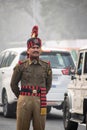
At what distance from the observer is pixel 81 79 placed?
48.0ft

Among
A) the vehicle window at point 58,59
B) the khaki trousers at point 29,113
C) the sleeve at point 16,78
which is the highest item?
the vehicle window at point 58,59

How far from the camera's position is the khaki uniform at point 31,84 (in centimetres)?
973

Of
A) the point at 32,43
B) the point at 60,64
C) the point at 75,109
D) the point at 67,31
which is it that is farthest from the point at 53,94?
the point at 67,31

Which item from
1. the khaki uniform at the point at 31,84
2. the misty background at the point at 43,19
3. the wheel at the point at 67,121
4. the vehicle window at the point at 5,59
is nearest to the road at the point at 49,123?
the wheel at the point at 67,121

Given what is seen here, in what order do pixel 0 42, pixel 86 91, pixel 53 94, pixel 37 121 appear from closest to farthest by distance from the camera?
pixel 37 121
pixel 86 91
pixel 53 94
pixel 0 42

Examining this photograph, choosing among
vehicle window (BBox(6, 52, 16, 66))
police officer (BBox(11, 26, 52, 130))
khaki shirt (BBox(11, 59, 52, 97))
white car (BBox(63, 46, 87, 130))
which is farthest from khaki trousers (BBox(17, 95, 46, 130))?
vehicle window (BBox(6, 52, 16, 66))

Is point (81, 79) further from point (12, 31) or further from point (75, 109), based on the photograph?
point (12, 31)

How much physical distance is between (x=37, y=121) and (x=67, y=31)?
89.3m

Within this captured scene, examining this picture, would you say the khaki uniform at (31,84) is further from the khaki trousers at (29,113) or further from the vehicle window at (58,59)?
the vehicle window at (58,59)

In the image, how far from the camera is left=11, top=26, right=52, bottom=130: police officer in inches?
383

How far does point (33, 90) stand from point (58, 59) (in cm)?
949

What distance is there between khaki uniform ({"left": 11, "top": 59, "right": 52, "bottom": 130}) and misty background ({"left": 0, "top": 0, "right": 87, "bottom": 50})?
76.6m

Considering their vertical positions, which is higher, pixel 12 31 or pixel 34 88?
pixel 12 31

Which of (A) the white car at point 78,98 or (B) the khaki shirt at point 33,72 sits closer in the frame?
(B) the khaki shirt at point 33,72
